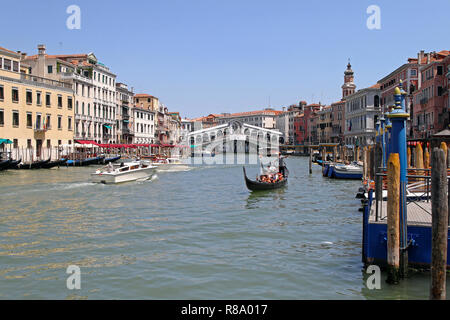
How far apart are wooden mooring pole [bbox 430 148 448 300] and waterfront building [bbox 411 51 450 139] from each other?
20727mm

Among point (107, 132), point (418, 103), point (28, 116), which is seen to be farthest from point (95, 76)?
point (418, 103)

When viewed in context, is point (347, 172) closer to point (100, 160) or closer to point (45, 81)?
point (100, 160)

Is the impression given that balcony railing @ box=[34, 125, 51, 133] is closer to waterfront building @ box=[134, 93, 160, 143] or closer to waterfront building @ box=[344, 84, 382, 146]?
waterfront building @ box=[344, 84, 382, 146]

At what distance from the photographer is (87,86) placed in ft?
113

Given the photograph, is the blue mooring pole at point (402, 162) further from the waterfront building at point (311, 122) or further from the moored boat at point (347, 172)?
the waterfront building at point (311, 122)

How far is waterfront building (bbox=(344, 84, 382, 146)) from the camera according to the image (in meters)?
43.3

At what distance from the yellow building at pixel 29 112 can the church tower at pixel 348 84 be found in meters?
39.0

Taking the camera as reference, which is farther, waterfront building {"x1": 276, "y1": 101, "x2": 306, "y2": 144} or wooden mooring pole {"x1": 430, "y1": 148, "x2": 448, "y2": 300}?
waterfront building {"x1": 276, "y1": 101, "x2": 306, "y2": 144}

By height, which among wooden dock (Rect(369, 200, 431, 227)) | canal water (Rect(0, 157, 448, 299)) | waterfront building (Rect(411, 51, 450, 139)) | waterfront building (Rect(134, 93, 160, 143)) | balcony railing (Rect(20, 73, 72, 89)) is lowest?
canal water (Rect(0, 157, 448, 299))

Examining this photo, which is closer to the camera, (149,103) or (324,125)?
(149,103)

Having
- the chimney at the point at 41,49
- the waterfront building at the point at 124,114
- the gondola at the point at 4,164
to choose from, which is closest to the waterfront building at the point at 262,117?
the waterfront building at the point at 124,114

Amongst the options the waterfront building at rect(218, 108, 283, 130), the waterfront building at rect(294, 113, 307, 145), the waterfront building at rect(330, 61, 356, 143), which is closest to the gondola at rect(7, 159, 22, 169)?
the waterfront building at rect(330, 61, 356, 143)

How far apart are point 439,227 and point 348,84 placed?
5786 centimetres

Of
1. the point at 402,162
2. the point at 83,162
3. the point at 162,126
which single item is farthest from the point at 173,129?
the point at 402,162
